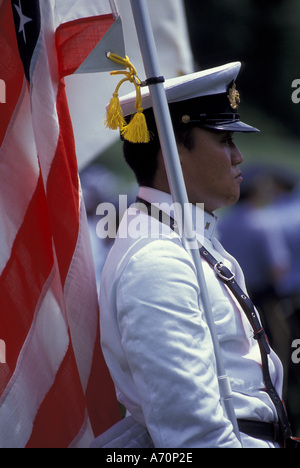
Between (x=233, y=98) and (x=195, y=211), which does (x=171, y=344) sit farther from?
(x=233, y=98)

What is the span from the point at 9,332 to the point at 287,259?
2961mm

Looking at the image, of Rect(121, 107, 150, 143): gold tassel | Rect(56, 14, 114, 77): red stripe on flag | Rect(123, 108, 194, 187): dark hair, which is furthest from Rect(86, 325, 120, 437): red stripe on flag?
Rect(56, 14, 114, 77): red stripe on flag

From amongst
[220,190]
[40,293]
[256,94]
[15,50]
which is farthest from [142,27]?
[256,94]

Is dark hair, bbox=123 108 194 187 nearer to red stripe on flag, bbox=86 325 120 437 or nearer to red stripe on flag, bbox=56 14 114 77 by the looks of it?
red stripe on flag, bbox=56 14 114 77

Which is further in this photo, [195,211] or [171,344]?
[195,211]

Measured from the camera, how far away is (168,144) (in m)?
1.92

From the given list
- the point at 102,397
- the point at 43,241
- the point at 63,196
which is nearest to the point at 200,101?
the point at 63,196

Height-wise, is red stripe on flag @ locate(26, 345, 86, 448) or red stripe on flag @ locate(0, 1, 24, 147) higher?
red stripe on flag @ locate(0, 1, 24, 147)

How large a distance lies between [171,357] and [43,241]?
62 centimetres

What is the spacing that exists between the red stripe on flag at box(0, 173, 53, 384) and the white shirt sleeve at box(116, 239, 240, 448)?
359 millimetres

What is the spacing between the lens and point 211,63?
7469mm

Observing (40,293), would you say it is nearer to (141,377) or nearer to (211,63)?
(141,377)

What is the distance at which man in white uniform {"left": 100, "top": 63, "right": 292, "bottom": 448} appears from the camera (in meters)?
1.80

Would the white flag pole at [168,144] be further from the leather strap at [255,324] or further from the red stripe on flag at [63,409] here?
the red stripe on flag at [63,409]
